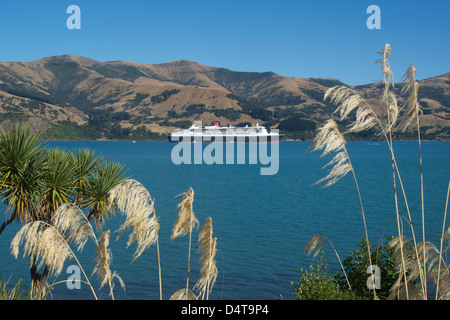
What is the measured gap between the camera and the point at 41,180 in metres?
9.59

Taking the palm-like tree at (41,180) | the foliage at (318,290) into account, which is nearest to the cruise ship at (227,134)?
the palm-like tree at (41,180)

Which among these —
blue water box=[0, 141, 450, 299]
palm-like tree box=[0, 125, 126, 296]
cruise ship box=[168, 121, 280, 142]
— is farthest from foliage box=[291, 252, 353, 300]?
cruise ship box=[168, 121, 280, 142]

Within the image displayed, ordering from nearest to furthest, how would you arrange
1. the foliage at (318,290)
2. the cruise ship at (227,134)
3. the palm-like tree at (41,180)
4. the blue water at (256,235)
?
the foliage at (318,290) → the palm-like tree at (41,180) → the blue water at (256,235) → the cruise ship at (227,134)

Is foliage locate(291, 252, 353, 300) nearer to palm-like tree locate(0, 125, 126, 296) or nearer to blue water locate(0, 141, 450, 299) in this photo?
blue water locate(0, 141, 450, 299)

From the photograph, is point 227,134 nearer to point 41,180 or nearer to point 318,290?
point 41,180

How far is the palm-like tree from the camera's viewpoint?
920 cm

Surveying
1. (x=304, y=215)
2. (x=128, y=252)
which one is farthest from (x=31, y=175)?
(x=304, y=215)

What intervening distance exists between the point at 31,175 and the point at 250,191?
104ft

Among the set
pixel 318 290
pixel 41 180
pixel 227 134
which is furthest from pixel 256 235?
pixel 227 134

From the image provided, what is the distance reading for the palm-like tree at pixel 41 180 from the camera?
30.2 feet

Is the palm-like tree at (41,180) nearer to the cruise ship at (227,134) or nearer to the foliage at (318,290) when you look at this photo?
the foliage at (318,290)

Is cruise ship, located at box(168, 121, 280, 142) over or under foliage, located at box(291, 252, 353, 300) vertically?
over

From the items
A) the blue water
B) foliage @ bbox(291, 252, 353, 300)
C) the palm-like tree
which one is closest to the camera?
foliage @ bbox(291, 252, 353, 300)
